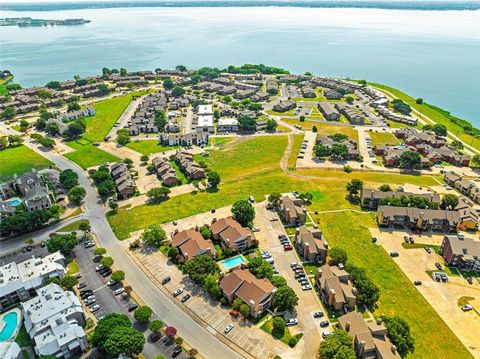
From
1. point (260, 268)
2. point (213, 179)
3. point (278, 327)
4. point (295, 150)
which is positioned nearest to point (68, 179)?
point (213, 179)

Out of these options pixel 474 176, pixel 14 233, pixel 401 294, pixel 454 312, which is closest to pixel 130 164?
pixel 14 233

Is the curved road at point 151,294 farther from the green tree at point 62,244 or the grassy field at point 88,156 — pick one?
the grassy field at point 88,156

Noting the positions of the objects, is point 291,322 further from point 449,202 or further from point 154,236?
point 449,202

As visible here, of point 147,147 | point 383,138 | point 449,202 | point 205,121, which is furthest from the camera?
point 205,121

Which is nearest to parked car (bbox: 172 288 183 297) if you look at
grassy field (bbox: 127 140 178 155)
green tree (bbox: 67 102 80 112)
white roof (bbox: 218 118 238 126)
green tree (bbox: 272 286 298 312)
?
green tree (bbox: 272 286 298 312)

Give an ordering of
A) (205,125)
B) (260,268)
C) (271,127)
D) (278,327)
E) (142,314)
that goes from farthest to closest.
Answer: (205,125) < (271,127) < (260,268) < (142,314) < (278,327)

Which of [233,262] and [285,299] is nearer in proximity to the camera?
[285,299]
